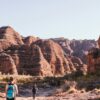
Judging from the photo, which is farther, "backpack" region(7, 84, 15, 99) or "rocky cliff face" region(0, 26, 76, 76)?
"rocky cliff face" region(0, 26, 76, 76)

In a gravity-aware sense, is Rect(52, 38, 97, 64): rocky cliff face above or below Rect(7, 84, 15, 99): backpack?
above

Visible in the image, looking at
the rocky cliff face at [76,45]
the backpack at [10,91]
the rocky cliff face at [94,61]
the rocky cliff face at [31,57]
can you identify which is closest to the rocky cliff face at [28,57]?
the rocky cliff face at [31,57]

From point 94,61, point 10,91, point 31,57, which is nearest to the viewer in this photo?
point 10,91

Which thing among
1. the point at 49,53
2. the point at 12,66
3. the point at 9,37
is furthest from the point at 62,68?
the point at 12,66

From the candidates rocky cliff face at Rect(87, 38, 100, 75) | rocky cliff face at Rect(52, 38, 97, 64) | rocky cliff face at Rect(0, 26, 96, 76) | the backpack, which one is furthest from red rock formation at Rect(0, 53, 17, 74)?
rocky cliff face at Rect(52, 38, 97, 64)

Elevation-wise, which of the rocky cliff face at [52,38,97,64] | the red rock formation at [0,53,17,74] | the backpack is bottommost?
the red rock formation at [0,53,17,74]

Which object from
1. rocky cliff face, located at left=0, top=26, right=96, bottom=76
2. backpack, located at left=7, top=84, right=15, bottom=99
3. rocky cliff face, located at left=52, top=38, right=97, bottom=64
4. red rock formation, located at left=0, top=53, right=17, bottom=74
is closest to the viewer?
backpack, located at left=7, top=84, right=15, bottom=99

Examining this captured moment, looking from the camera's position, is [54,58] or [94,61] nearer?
[94,61]

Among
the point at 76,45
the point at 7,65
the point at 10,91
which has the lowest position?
the point at 7,65

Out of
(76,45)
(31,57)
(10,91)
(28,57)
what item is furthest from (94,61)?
(76,45)

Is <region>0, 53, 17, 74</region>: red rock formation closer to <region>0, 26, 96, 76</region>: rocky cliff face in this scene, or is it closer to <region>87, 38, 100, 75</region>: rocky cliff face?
<region>0, 26, 96, 76</region>: rocky cliff face

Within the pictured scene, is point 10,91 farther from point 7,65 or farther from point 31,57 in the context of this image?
point 31,57

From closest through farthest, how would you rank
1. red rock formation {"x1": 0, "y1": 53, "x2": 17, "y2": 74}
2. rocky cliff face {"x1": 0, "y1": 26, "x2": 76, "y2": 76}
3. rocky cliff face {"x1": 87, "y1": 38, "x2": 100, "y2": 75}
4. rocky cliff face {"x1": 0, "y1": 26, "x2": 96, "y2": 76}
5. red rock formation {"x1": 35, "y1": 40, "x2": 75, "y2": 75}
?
rocky cliff face {"x1": 87, "y1": 38, "x2": 100, "y2": 75} < red rock formation {"x1": 0, "y1": 53, "x2": 17, "y2": 74} < rocky cliff face {"x1": 0, "y1": 26, "x2": 76, "y2": 76} < rocky cliff face {"x1": 0, "y1": 26, "x2": 96, "y2": 76} < red rock formation {"x1": 35, "y1": 40, "x2": 75, "y2": 75}

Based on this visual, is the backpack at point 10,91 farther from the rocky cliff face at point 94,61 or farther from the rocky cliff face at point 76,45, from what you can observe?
the rocky cliff face at point 76,45
